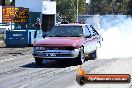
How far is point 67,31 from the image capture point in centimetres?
1558

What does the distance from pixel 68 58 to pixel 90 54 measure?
240 cm

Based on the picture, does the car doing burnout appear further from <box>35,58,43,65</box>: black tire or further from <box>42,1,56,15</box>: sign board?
<box>42,1,56,15</box>: sign board

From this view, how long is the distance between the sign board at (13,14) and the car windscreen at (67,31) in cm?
1365

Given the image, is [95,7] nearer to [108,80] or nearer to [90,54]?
[90,54]

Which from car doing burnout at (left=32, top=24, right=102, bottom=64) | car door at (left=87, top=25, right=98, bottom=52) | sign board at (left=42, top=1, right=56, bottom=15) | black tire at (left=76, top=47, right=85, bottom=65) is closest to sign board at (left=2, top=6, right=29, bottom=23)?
sign board at (left=42, top=1, right=56, bottom=15)

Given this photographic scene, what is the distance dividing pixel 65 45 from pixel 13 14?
15.6 m

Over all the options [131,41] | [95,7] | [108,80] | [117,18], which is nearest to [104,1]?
[95,7]

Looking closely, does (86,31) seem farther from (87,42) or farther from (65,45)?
(65,45)

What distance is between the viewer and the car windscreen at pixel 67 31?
1541 cm

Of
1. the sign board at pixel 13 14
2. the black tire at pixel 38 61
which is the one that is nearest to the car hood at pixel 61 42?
the black tire at pixel 38 61

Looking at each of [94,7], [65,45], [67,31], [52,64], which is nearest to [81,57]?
[65,45]

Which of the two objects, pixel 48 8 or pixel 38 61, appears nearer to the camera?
pixel 38 61

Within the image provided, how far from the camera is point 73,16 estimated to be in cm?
7519

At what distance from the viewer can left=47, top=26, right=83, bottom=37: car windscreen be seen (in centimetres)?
1541
